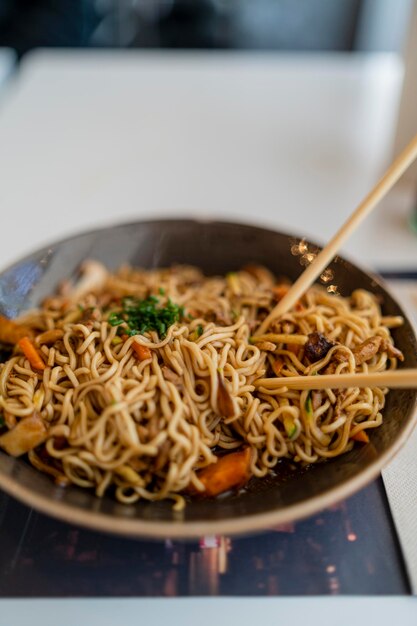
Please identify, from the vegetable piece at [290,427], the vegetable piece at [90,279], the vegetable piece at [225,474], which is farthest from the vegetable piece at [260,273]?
the vegetable piece at [225,474]

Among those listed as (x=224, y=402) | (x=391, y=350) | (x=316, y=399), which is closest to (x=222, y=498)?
(x=224, y=402)

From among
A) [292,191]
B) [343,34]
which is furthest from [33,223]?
[343,34]

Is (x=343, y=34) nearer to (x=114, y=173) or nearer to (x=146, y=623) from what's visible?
(x=114, y=173)

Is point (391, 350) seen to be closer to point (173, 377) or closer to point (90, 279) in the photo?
point (173, 377)

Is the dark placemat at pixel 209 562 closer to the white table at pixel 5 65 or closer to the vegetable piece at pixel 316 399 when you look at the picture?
the vegetable piece at pixel 316 399

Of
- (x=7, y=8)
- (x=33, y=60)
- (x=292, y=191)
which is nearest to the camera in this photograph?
(x=292, y=191)

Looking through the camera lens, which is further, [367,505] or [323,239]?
[323,239]
